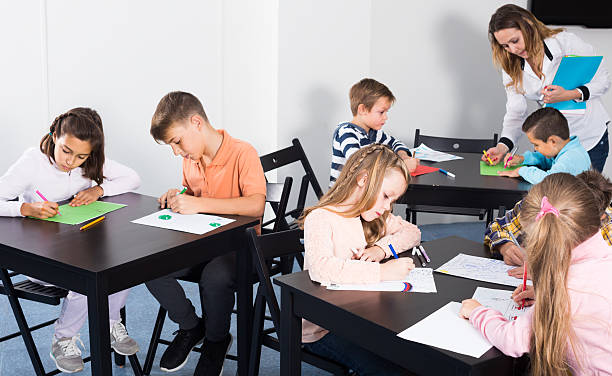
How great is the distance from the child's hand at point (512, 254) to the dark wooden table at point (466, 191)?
773mm

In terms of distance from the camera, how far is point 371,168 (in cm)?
182

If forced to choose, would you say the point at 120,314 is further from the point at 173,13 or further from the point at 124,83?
the point at 173,13

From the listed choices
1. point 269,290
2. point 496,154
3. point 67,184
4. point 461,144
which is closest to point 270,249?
point 269,290

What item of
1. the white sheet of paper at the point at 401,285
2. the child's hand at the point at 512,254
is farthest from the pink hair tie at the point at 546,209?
the child's hand at the point at 512,254

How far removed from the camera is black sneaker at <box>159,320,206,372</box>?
2.31 m

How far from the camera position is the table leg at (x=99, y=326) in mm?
1670

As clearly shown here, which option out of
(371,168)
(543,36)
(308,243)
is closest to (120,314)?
(308,243)

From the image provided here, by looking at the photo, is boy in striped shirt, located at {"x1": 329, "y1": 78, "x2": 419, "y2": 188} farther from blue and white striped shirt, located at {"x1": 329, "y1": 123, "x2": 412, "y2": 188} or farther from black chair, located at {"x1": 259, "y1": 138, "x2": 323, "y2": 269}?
black chair, located at {"x1": 259, "y1": 138, "x2": 323, "y2": 269}

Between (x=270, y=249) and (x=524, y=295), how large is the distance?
0.78m

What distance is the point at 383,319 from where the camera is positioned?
4.59 ft

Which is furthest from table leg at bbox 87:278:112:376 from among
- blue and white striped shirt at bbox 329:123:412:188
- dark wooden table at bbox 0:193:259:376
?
blue and white striped shirt at bbox 329:123:412:188

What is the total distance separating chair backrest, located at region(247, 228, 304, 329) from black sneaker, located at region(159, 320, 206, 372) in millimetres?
485

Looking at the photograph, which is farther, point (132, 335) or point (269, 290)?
point (132, 335)

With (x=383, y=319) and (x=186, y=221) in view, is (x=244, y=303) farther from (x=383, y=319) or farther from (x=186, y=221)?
(x=383, y=319)
